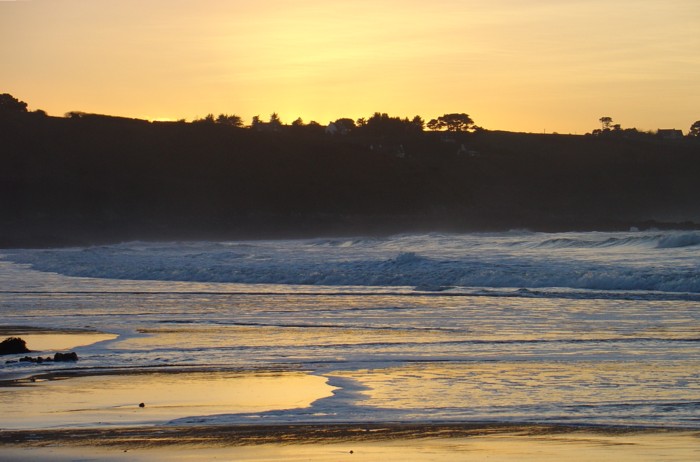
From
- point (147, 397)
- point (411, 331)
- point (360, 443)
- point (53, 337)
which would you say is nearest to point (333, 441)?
point (360, 443)

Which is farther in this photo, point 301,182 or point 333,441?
point 301,182

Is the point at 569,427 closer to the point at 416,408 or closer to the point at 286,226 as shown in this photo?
the point at 416,408

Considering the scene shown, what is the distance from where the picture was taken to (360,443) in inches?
314

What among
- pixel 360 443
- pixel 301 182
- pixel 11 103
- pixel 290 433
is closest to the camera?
pixel 360 443

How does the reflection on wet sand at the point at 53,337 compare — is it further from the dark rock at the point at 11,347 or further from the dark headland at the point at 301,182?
the dark headland at the point at 301,182

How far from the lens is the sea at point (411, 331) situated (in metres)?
9.37

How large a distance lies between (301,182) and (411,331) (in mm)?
78599

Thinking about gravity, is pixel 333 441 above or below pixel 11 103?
below

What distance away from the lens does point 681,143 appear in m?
124

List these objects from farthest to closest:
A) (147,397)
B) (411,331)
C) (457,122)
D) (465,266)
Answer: (457,122), (465,266), (411,331), (147,397)

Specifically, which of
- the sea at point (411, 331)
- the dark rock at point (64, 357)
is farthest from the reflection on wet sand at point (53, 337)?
the dark rock at point (64, 357)

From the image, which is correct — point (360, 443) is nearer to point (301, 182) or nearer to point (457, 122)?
point (301, 182)

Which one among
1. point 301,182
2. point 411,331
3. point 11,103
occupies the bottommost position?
point 411,331

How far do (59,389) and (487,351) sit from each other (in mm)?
4837
